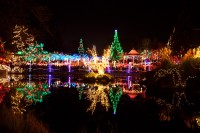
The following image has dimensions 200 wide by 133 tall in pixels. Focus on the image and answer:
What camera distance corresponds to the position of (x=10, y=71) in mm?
38000

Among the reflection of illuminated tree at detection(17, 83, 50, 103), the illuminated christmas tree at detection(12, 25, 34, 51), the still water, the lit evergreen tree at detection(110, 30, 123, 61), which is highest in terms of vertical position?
the lit evergreen tree at detection(110, 30, 123, 61)

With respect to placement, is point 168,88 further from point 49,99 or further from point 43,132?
point 43,132

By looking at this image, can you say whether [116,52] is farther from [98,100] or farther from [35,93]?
[98,100]

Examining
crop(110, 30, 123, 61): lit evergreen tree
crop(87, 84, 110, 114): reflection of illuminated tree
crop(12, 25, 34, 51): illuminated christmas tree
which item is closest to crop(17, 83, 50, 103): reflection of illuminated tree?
crop(87, 84, 110, 114): reflection of illuminated tree

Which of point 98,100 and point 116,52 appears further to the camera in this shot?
point 116,52

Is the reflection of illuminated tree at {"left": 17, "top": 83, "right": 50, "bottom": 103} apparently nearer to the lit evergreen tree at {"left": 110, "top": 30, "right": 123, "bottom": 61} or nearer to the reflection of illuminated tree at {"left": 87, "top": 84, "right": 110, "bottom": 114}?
the reflection of illuminated tree at {"left": 87, "top": 84, "right": 110, "bottom": 114}

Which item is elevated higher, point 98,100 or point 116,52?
point 116,52

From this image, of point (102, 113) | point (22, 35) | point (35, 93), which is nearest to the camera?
point (102, 113)

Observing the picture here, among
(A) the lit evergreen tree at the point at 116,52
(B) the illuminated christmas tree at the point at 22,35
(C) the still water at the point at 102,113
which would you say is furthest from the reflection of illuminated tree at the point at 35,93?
(A) the lit evergreen tree at the point at 116,52

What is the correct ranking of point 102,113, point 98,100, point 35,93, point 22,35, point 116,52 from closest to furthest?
point 102,113 → point 98,100 → point 35,93 → point 22,35 → point 116,52

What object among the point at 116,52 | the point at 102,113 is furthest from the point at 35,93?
the point at 116,52

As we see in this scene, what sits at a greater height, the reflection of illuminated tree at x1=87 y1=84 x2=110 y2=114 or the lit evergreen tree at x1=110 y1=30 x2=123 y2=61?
the lit evergreen tree at x1=110 y1=30 x2=123 y2=61

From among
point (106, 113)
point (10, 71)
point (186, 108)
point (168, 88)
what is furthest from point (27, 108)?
point (10, 71)

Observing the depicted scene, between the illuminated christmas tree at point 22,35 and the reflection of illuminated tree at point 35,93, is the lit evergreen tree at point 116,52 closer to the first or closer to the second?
the illuminated christmas tree at point 22,35
